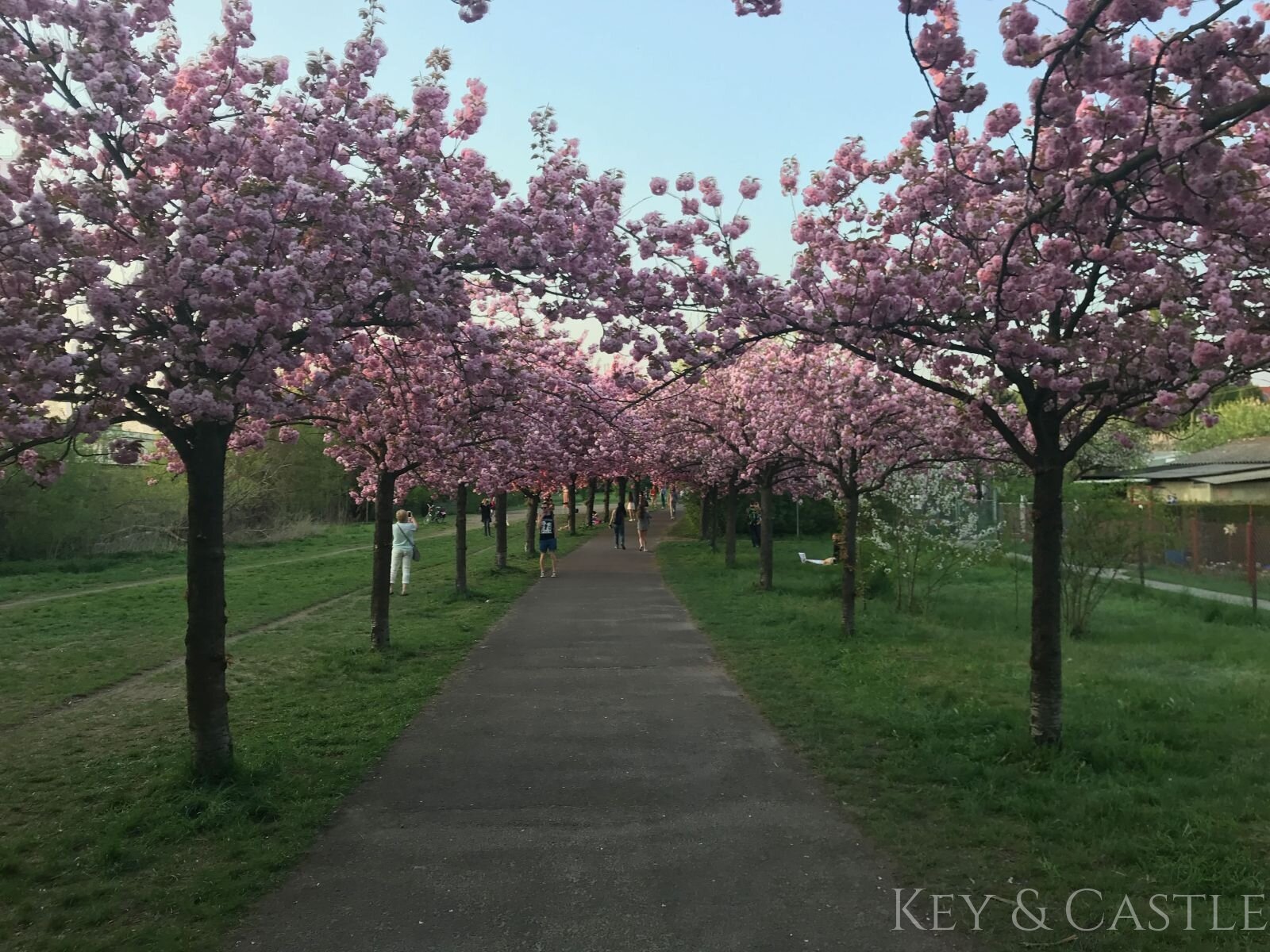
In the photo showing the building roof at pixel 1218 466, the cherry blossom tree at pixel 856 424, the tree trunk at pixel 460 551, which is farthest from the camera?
the building roof at pixel 1218 466

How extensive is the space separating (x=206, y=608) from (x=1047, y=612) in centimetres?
584

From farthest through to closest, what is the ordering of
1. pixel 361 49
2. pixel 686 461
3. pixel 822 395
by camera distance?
pixel 686 461 < pixel 822 395 < pixel 361 49

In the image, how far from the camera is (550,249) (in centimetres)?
586

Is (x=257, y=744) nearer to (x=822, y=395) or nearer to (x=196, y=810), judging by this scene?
(x=196, y=810)

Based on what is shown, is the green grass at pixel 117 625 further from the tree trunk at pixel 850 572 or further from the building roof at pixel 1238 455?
the building roof at pixel 1238 455

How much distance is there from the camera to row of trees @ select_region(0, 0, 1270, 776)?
413cm

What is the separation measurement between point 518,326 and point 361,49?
3.66 m

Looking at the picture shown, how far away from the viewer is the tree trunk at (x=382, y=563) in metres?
10.6

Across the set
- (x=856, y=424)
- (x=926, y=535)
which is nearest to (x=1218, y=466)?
(x=926, y=535)

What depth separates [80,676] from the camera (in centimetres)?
923

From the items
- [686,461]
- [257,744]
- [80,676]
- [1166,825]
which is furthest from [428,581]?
[1166,825]

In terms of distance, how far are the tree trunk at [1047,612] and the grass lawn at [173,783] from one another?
4846mm

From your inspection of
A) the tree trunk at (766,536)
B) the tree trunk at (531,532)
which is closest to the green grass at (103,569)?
the tree trunk at (531,532)

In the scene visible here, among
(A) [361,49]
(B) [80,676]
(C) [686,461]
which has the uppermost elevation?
(A) [361,49]
